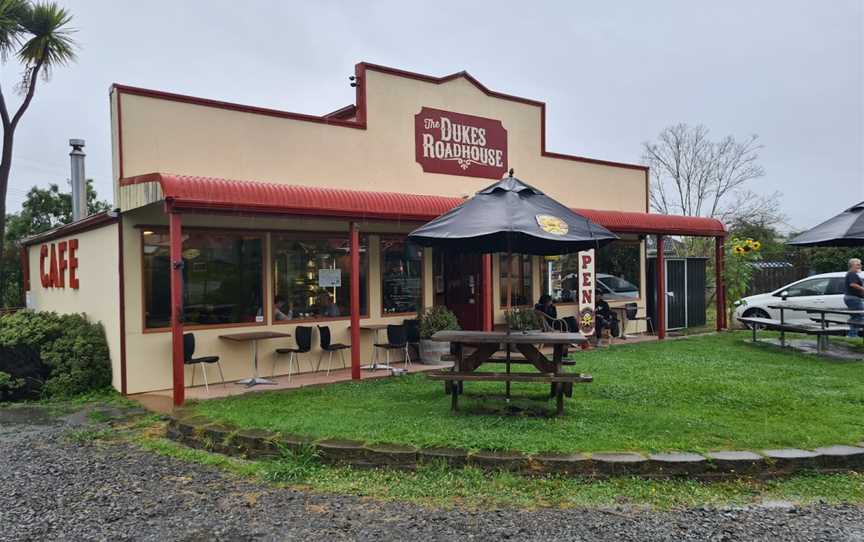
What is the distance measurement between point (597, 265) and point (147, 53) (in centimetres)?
1477

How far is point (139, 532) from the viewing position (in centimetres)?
405

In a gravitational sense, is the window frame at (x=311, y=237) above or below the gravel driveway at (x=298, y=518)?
above

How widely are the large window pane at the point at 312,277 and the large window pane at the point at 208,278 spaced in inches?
13.3

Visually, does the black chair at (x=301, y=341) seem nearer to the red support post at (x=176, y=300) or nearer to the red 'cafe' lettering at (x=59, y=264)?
the red support post at (x=176, y=300)

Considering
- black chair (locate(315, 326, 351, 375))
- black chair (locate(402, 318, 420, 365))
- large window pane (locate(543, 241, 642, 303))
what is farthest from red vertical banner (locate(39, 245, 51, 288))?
large window pane (locate(543, 241, 642, 303))

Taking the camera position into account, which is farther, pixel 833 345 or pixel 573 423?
pixel 833 345

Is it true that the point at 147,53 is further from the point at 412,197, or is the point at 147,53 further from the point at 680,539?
the point at 680,539

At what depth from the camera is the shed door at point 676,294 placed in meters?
15.2

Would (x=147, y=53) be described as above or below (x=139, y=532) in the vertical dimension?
above

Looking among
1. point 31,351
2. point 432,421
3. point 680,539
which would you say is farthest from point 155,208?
point 680,539

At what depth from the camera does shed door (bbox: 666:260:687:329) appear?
1518cm

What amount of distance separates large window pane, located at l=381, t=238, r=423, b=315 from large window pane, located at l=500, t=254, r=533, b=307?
84.2 inches

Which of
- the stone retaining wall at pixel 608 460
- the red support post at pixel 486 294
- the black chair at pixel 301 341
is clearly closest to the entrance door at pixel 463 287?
the red support post at pixel 486 294

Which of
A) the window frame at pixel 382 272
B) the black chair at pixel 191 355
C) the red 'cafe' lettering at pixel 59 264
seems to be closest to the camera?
the black chair at pixel 191 355
